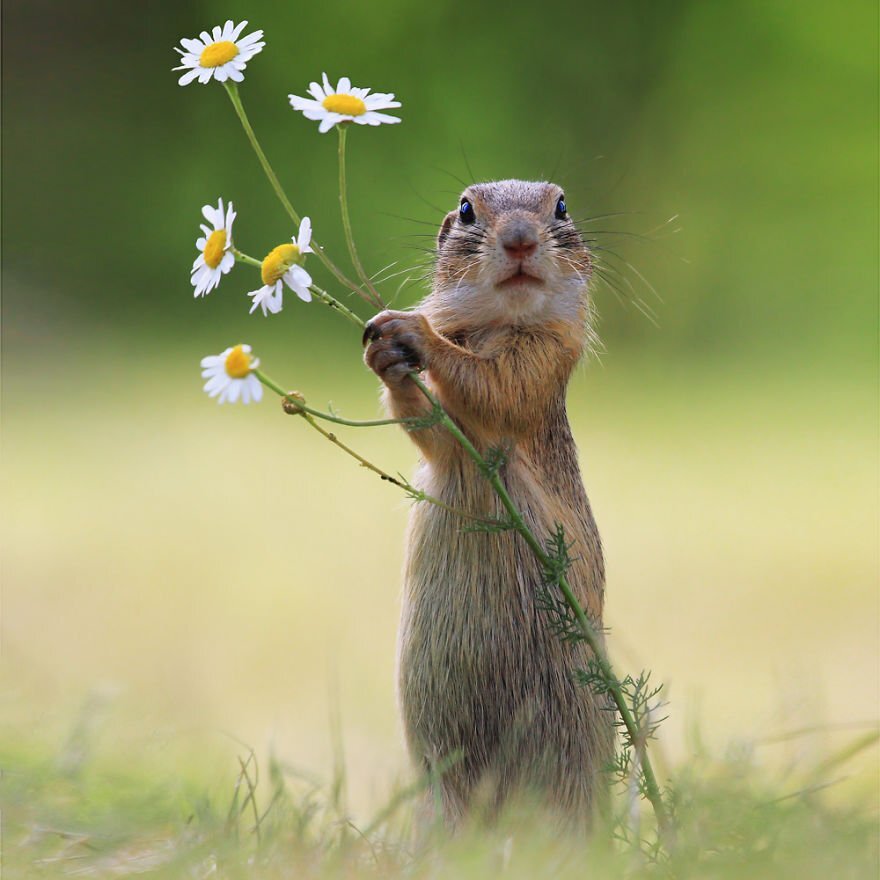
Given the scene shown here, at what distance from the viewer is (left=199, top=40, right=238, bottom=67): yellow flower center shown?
2660 millimetres

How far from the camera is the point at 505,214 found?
3258mm

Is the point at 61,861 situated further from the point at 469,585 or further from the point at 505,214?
the point at 505,214

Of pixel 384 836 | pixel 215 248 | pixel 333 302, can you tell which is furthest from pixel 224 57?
pixel 384 836

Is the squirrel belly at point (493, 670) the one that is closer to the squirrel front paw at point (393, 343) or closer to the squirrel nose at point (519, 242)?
the squirrel front paw at point (393, 343)

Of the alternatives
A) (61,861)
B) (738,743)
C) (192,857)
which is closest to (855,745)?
(738,743)

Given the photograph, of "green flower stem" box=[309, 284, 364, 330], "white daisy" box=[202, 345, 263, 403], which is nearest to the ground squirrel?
"green flower stem" box=[309, 284, 364, 330]

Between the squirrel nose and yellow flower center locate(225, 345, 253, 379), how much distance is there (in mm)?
946

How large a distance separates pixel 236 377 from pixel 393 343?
1.82ft

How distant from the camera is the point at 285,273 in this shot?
2.54 m

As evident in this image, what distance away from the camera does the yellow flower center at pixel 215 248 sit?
2.57 meters

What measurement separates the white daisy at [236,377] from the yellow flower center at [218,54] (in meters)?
0.71

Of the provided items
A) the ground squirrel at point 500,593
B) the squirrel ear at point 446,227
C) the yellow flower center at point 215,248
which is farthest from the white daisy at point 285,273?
the squirrel ear at point 446,227

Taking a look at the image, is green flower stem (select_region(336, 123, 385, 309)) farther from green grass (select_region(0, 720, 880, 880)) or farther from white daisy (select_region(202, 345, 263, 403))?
green grass (select_region(0, 720, 880, 880))

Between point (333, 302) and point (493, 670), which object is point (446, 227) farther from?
point (493, 670)
